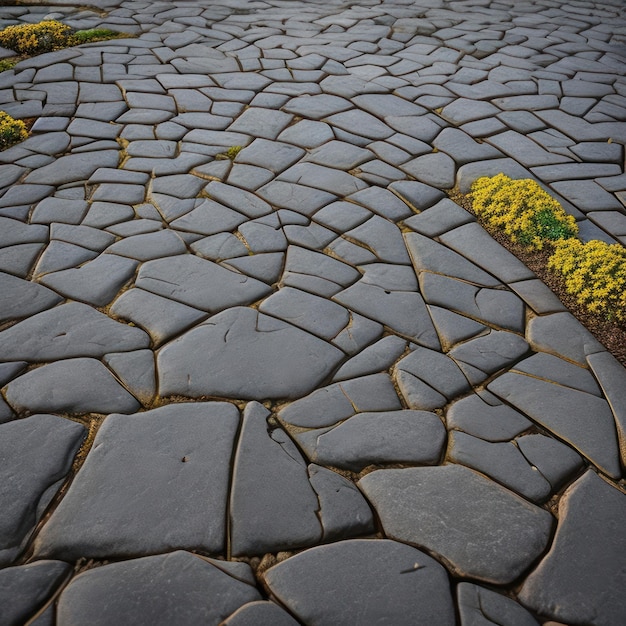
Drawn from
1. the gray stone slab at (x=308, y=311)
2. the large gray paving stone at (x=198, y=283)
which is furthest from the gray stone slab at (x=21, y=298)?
the gray stone slab at (x=308, y=311)

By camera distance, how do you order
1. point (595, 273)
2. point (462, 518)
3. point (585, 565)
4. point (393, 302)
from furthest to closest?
point (595, 273)
point (393, 302)
point (462, 518)
point (585, 565)

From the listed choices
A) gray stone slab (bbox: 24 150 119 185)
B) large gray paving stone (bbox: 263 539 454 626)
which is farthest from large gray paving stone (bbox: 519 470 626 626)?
gray stone slab (bbox: 24 150 119 185)

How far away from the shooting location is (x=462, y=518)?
5.96 feet

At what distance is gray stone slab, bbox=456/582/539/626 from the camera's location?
1557 millimetres

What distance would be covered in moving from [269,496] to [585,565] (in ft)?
3.25

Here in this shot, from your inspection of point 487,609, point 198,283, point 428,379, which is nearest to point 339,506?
point 487,609

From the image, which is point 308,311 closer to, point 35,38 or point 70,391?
point 70,391

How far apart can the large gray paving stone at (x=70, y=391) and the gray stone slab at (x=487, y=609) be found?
132 centimetres

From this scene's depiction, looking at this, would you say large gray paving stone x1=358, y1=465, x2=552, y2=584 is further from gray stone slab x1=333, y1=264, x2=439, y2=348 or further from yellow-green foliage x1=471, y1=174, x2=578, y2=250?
yellow-green foliage x1=471, y1=174, x2=578, y2=250

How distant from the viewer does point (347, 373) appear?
236cm

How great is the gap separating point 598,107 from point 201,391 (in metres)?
4.39

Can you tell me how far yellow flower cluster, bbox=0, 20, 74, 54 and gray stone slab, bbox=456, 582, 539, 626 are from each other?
20.0ft

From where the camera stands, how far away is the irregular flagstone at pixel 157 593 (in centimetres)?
153

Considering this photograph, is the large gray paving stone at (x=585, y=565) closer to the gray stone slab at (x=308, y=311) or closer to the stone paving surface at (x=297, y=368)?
the stone paving surface at (x=297, y=368)
